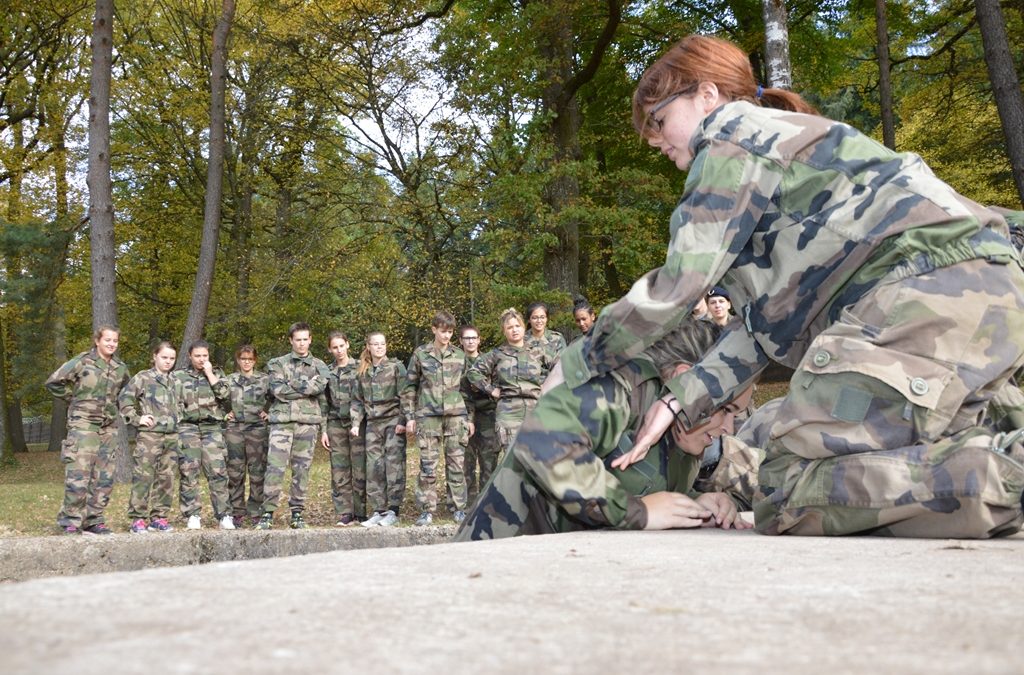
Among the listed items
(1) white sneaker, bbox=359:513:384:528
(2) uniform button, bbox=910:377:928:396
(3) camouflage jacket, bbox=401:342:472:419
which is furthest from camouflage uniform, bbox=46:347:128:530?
(2) uniform button, bbox=910:377:928:396

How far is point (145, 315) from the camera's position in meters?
25.5

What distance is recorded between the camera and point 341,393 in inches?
440

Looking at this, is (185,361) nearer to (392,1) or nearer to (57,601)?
(392,1)

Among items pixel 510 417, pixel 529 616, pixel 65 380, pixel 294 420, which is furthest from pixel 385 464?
pixel 529 616

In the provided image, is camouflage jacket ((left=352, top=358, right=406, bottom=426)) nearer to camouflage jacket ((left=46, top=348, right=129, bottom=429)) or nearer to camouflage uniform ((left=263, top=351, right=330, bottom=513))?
camouflage uniform ((left=263, top=351, right=330, bottom=513))

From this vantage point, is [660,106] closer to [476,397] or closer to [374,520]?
[374,520]

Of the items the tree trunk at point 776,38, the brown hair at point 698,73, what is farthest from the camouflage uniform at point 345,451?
the brown hair at point 698,73

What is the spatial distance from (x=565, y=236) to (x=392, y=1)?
534cm

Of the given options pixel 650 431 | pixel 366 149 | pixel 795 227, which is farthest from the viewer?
pixel 366 149

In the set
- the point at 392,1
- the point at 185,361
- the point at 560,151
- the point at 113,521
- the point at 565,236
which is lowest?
the point at 113,521

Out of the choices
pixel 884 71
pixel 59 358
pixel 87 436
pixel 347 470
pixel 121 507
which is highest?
pixel 884 71

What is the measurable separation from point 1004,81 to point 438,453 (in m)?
8.21

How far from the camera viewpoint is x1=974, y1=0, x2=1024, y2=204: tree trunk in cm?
1204

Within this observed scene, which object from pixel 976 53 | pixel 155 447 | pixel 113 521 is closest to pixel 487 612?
pixel 155 447
